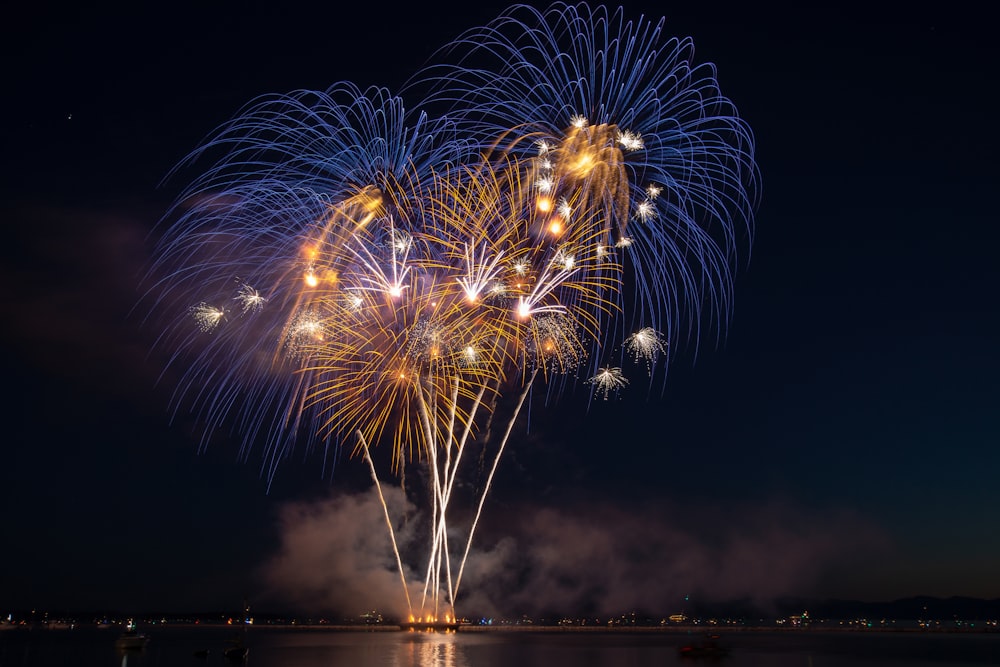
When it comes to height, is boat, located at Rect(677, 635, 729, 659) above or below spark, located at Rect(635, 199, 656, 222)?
below

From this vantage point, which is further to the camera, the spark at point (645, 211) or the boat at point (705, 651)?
the boat at point (705, 651)

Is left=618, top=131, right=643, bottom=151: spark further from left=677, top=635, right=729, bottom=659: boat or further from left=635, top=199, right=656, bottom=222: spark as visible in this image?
left=677, top=635, right=729, bottom=659: boat

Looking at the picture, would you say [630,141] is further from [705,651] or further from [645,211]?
[705,651]

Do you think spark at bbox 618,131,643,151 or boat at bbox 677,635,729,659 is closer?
spark at bbox 618,131,643,151

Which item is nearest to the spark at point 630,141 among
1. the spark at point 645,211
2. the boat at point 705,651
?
the spark at point 645,211

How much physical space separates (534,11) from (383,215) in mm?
9219

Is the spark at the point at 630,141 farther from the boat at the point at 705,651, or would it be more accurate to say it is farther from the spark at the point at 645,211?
the boat at the point at 705,651

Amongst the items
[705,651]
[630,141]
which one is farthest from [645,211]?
[705,651]

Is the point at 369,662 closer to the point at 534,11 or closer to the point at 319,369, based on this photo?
the point at 319,369

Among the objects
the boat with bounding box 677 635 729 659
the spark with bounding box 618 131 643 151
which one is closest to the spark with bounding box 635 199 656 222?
the spark with bounding box 618 131 643 151

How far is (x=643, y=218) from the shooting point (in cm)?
2717

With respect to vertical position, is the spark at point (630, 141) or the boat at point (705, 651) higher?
the spark at point (630, 141)

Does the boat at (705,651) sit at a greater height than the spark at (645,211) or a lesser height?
lesser

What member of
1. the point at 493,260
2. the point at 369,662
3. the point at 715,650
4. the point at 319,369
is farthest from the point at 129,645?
the point at 493,260
